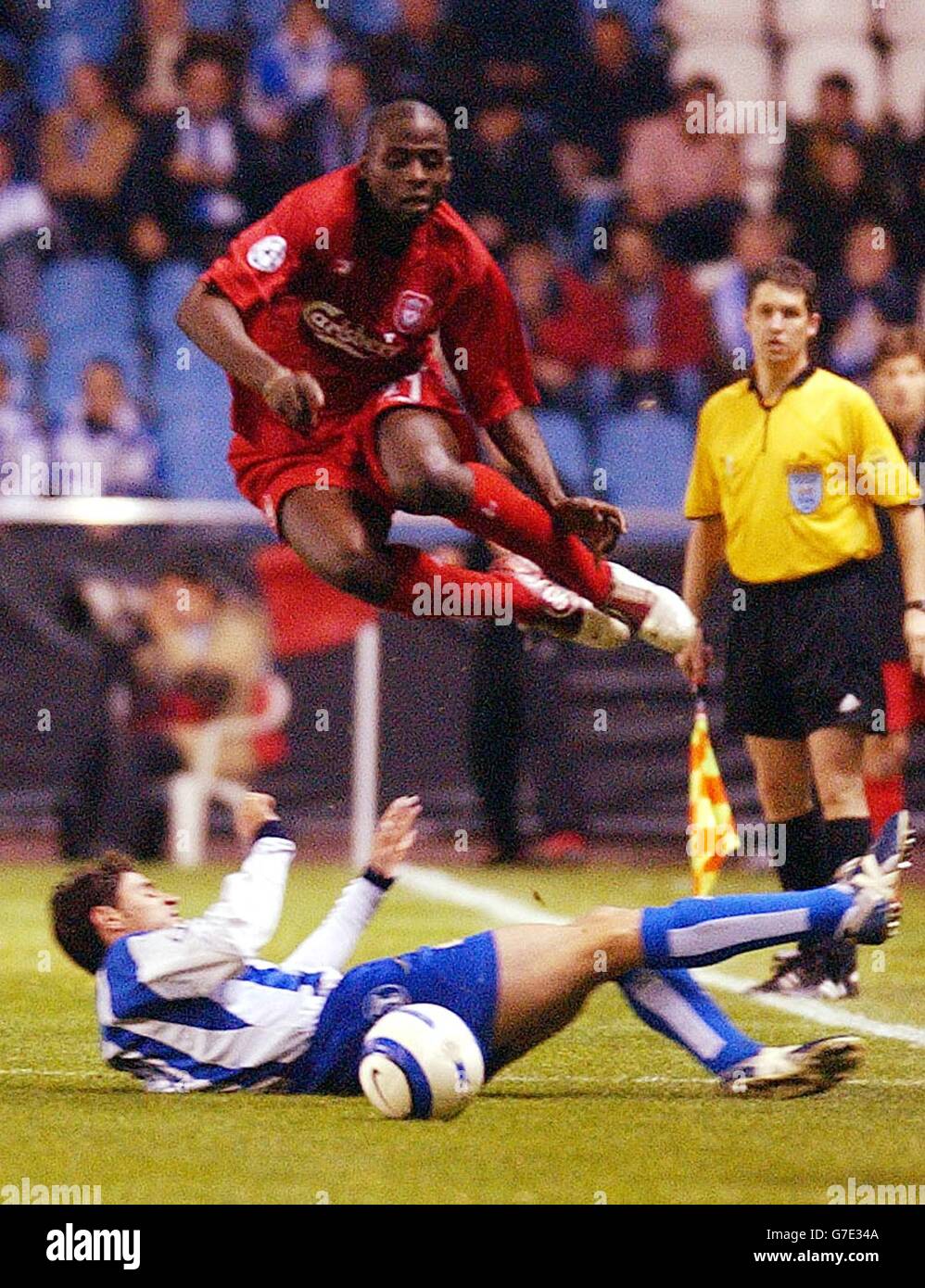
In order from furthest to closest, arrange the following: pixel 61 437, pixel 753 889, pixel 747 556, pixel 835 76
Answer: pixel 835 76 → pixel 61 437 → pixel 753 889 → pixel 747 556

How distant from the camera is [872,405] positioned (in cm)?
570

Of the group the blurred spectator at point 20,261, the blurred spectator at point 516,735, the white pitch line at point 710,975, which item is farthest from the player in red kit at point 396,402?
the blurred spectator at point 20,261

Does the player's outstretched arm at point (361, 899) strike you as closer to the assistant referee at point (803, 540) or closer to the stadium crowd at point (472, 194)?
the assistant referee at point (803, 540)

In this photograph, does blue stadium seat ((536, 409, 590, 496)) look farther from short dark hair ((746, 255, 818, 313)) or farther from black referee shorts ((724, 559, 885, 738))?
short dark hair ((746, 255, 818, 313))

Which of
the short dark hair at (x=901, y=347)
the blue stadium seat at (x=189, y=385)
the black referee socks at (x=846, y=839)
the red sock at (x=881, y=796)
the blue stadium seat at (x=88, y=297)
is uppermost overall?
the blue stadium seat at (x=88, y=297)

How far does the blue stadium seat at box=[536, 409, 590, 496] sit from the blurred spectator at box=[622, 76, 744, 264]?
1059 mm

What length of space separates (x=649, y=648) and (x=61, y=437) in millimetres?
2994

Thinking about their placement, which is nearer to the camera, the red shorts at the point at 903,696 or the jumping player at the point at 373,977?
the jumping player at the point at 373,977

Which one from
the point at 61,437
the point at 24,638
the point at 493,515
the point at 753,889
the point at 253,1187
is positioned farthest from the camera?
the point at 61,437

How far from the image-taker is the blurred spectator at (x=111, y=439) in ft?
33.5

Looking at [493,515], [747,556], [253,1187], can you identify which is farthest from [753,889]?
[253,1187]

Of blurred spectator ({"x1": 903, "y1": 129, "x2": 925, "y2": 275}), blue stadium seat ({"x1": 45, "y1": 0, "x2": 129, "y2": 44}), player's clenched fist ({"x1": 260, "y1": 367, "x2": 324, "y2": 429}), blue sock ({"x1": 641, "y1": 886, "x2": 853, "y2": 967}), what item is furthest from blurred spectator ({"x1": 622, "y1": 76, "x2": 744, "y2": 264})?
blue sock ({"x1": 641, "y1": 886, "x2": 853, "y2": 967})

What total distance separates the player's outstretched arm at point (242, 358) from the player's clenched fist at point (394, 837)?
86 cm
